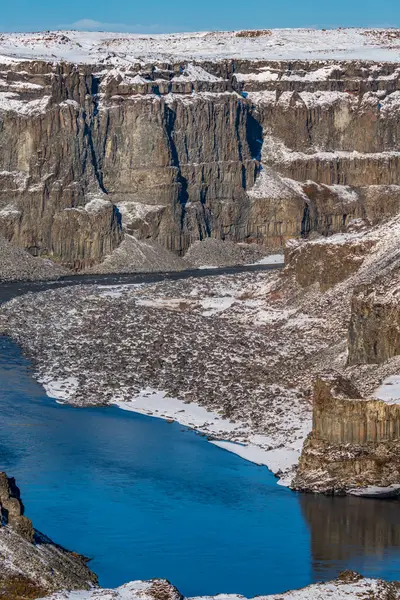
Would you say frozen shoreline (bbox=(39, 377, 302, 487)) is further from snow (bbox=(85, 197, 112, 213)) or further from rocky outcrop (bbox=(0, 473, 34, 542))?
snow (bbox=(85, 197, 112, 213))

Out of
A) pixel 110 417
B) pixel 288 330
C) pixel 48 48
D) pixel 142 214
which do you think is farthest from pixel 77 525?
pixel 48 48

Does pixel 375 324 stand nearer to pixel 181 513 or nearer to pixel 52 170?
pixel 181 513

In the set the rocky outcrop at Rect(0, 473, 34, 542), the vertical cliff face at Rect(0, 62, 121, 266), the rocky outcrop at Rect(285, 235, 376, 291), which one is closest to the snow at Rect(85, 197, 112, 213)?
the vertical cliff face at Rect(0, 62, 121, 266)

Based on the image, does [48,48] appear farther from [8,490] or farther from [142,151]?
[8,490]

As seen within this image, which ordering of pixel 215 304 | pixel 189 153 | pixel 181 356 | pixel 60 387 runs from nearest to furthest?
pixel 60 387 → pixel 181 356 → pixel 215 304 → pixel 189 153

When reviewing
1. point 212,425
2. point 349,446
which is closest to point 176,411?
point 212,425

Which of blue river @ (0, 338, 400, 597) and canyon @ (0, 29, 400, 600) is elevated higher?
canyon @ (0, 29, 400, 600)

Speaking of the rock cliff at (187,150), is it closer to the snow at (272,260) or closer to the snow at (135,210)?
the snow at (135,210)
